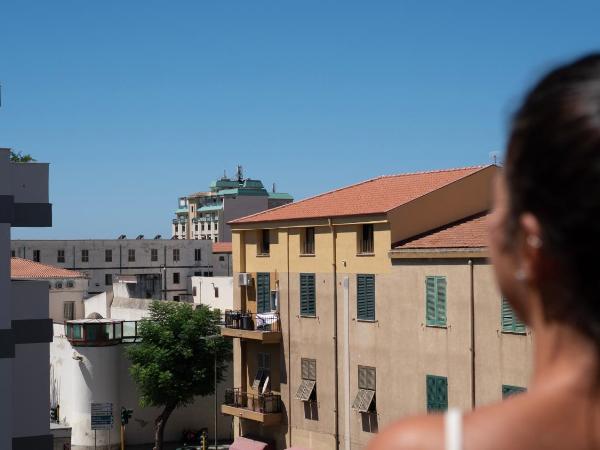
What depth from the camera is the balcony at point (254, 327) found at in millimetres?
39688

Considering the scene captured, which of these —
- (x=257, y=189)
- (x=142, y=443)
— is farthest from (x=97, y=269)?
(x=257, y=189)

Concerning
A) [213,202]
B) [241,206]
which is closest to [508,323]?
[241,206]

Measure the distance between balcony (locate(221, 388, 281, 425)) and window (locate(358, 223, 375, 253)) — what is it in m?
7.43

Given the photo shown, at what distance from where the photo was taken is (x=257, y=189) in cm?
15925

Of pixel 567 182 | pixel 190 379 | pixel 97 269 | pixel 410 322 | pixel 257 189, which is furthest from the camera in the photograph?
pixel 257 189

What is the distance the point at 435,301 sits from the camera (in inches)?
1255

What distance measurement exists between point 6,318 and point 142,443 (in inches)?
1183

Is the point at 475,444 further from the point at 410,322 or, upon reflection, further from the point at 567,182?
the point at 410,322

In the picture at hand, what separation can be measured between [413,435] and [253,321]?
39.5 m

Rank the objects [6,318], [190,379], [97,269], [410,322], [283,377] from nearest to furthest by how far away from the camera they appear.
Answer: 1. [6,318]
2. [410,322]
3. [283,377]
4. [190,379]
5. [97,269]

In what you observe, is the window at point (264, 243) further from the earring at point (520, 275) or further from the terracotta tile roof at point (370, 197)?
the earring at point (520, 275)

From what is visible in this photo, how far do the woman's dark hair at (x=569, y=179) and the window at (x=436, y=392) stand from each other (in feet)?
99.5

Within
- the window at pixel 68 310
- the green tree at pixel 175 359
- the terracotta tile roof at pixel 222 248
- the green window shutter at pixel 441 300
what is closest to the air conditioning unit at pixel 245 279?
the green tree at pixel 175 359

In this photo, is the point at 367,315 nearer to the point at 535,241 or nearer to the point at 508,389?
the point at 508,389
